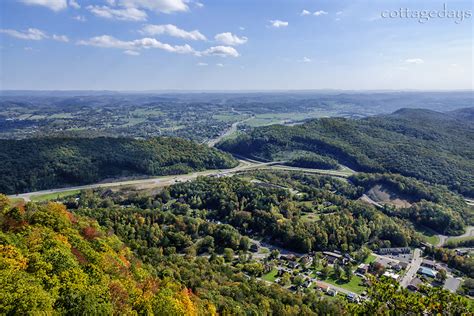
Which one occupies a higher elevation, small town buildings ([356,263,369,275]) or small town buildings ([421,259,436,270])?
small town buildings ([356,263,369,275])

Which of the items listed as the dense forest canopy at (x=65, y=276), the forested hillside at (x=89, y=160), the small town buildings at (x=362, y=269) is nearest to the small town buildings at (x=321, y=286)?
the small town buildings at (x=362, y=269)

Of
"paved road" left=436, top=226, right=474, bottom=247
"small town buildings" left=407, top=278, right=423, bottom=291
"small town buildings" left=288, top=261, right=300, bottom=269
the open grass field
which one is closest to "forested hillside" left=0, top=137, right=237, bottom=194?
"small town buildings" left=288, top=261, right=300, bottom=269

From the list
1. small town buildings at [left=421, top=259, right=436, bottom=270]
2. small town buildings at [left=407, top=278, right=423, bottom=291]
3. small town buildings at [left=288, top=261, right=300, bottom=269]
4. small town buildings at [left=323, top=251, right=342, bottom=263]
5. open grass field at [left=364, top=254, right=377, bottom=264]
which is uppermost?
small town buildings at [left=288, top=261, right=300, bottom=269]

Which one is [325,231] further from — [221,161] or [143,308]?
[221,161]

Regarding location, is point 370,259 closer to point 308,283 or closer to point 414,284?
point 414,284

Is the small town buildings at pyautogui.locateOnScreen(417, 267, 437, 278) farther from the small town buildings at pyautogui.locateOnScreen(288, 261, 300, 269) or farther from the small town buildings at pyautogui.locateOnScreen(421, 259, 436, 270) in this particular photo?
the small town buildings at pyautogui.locateOnScreen(288, 261, 300, 269)

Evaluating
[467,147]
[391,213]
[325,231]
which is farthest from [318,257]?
[467,147]
